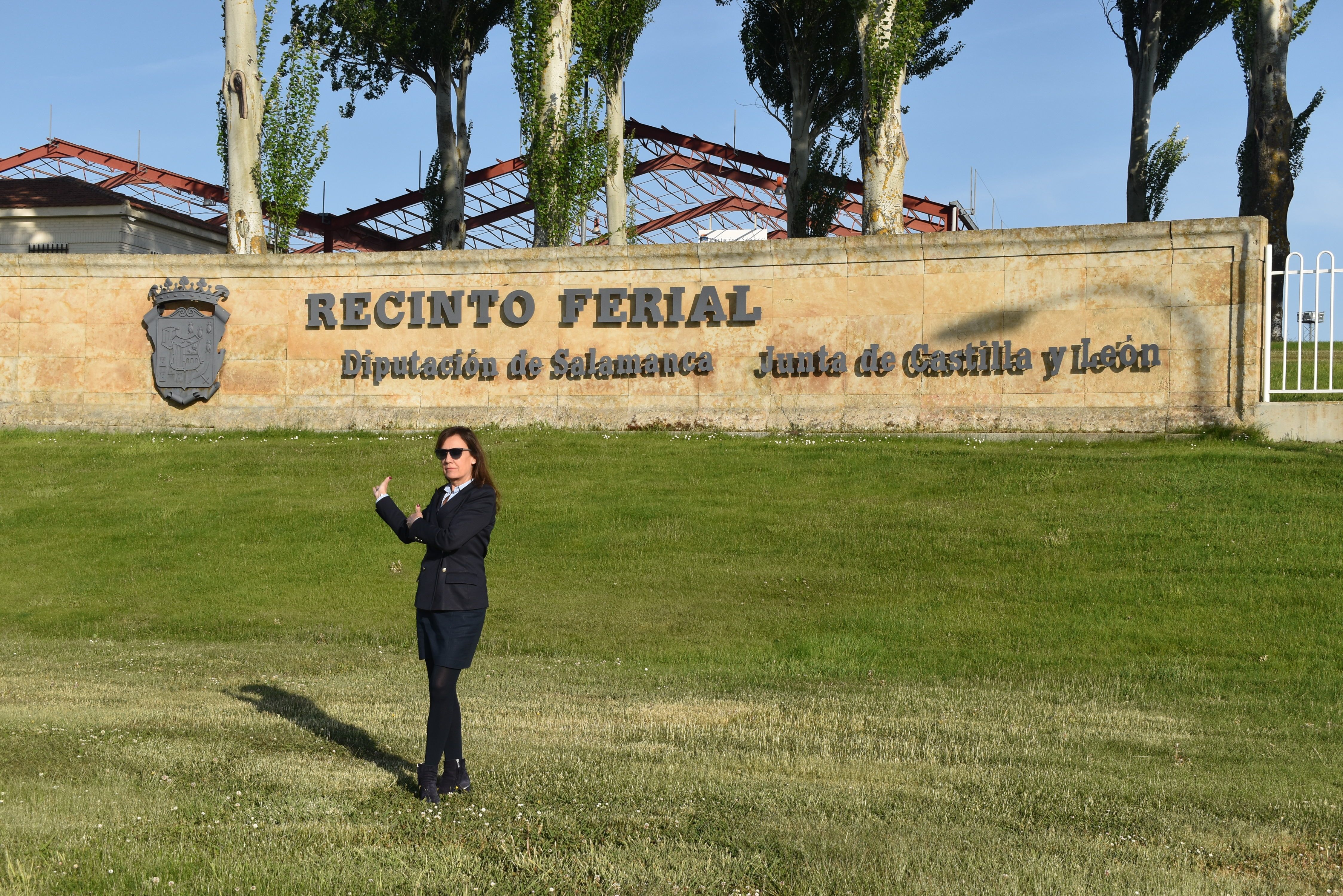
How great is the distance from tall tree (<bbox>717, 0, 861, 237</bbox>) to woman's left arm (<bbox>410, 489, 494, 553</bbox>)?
2932 centimetres

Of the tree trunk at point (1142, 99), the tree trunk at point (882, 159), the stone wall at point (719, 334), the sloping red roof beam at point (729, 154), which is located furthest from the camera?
the sloping red roof beam at point (729, 154)

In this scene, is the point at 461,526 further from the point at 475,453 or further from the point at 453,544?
the point at 475,453

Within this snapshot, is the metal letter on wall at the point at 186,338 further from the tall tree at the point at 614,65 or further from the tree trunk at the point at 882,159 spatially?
the tree trunk at the point at 882,159

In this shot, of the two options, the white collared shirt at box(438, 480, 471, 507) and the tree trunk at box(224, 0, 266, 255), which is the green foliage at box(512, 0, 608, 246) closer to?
the tree trunk at box(224, 0, 266, 255)

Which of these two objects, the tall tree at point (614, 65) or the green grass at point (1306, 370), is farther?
the tall tree at point (614, 65)

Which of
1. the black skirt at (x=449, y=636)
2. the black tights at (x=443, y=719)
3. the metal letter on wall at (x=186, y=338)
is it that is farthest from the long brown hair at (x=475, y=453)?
the metal letter on wall at (x=186, y=338)

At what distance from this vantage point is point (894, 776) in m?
6.72

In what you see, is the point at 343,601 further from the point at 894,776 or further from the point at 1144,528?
the point at 1144,528

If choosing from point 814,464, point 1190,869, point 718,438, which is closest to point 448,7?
point 718,438

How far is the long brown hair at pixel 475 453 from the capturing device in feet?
20.5

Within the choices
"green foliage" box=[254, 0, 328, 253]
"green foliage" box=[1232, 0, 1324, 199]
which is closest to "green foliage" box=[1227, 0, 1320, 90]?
"green foliage" box=[1232, 0, 1324, 199]

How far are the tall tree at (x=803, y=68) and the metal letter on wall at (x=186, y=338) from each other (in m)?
18.6

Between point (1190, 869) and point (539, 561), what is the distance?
971 cm

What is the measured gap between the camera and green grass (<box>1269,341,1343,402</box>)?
17406 millimetres
